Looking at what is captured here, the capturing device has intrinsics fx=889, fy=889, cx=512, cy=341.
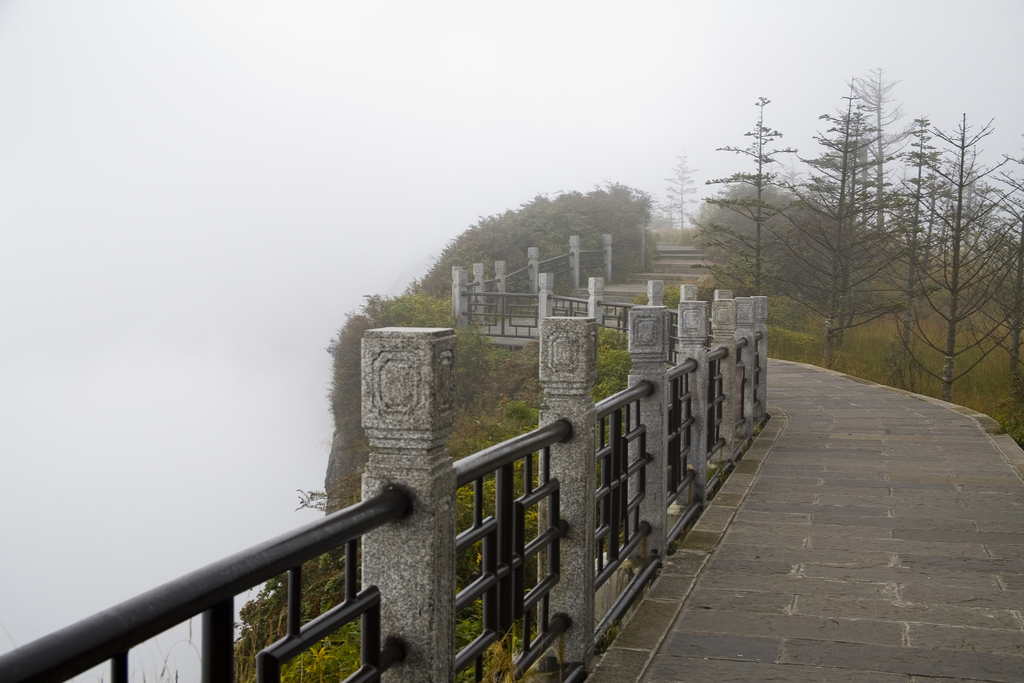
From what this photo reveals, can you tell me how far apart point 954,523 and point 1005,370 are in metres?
11.0

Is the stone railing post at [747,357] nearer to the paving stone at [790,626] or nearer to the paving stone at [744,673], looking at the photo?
the paving stone at [790,626]

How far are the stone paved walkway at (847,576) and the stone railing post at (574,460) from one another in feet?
0.86

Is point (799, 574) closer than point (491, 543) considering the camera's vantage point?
No

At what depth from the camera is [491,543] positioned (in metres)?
2.96

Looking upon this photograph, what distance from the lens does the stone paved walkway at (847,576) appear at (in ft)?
12.3

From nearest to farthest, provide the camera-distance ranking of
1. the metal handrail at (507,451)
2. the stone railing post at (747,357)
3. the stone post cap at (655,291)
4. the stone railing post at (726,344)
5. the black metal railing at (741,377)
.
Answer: the metal handrail at (507,451) < the stone railing post at (726,344) < the black metal railing at (741,377) < the stone railing post at (747,357) < the stone post cap at (655,291)

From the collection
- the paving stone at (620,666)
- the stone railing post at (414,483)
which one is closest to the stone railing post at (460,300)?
the paving stone at (620,666)

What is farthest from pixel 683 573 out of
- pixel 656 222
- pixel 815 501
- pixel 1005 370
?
pixel 656 222

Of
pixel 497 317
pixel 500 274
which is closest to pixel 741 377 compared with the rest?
pixel 497 317

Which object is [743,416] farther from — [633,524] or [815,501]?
[633,524]

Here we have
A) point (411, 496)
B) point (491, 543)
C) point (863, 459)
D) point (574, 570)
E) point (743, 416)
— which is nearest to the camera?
point (411, 496)

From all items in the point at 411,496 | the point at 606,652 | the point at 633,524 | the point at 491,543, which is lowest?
the point at 606,652

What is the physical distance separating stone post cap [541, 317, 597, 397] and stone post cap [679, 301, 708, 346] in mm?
3027

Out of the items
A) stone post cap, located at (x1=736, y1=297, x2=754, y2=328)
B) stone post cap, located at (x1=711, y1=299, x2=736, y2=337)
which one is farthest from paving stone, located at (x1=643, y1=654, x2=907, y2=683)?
stone post cap, located at (x1=736, y1=297, x2=754, y2=328)
